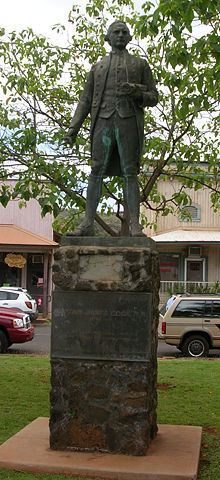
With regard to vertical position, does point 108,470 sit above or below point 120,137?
below

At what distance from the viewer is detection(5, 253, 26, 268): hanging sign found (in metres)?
28.9

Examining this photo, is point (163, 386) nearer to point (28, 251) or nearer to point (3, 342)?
point (3, 342)

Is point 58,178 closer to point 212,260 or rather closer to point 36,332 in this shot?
point 36,332

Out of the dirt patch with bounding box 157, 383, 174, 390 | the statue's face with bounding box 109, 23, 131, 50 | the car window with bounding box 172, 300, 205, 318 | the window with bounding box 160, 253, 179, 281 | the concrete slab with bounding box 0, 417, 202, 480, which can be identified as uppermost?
the statue's face with bounding box 109, 23, 131, 50

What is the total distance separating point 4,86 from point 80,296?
650cm

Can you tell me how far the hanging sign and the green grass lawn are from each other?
15410mm

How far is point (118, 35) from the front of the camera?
22.4 feet

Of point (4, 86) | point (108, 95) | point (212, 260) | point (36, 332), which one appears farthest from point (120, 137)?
point (212, 260)

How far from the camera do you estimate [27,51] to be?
1261 cm

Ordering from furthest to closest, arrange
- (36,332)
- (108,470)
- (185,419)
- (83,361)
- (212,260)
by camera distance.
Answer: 1. (212,260)
2. (36,332)
3. (185,419)
4. (83,361)
5. (108,470)

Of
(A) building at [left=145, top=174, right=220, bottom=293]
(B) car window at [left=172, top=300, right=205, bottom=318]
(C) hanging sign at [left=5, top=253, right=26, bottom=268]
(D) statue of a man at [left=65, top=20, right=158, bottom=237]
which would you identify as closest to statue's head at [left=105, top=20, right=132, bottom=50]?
(D) statue of a man at [left=65, top=20, right=158, bottom=237]

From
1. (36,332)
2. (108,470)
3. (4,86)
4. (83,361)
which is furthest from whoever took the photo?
(36,332)

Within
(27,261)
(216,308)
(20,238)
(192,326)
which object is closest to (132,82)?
(192,326)

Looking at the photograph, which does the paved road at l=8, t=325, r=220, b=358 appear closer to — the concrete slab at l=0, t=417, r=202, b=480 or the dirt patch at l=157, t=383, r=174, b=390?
the dirt patch at l=157, t=383, r=174, b=390
